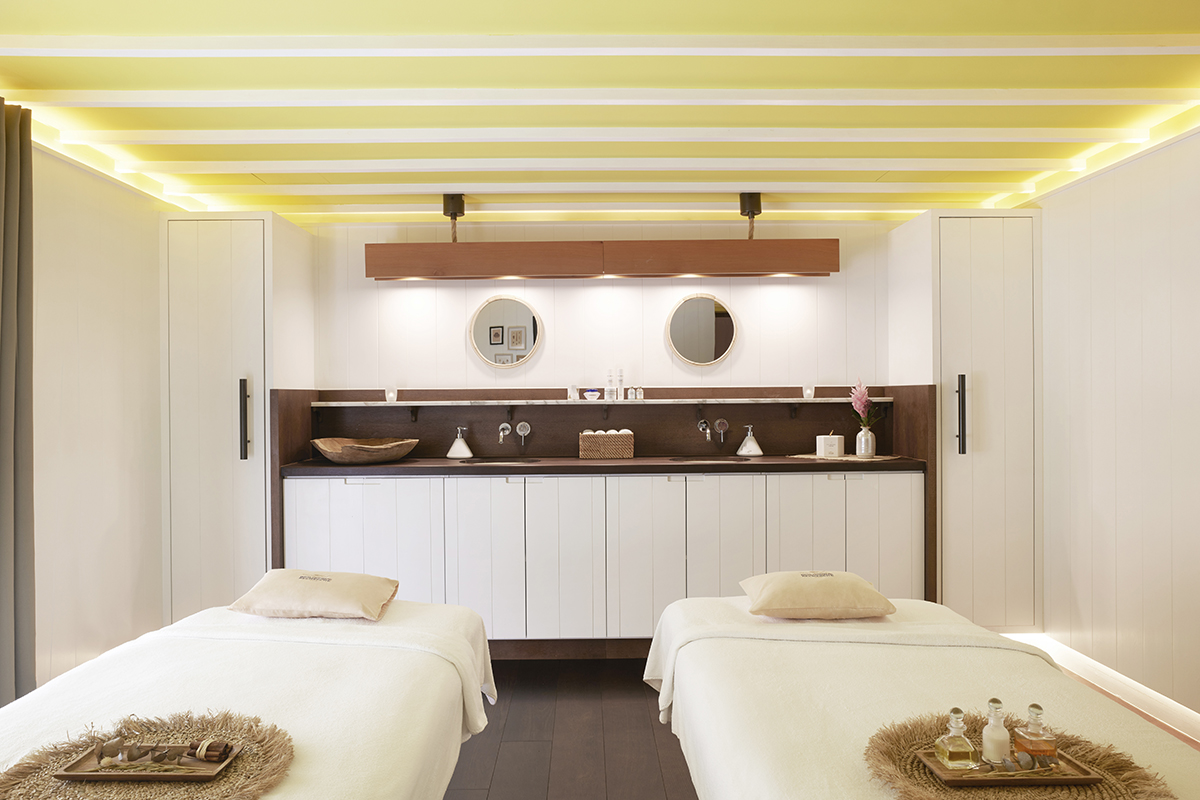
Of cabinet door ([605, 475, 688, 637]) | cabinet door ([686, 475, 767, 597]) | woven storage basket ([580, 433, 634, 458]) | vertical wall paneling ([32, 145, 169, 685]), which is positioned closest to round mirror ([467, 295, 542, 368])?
woven storage basket ([580, 433, 634, 458])

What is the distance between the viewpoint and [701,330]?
4.08 m

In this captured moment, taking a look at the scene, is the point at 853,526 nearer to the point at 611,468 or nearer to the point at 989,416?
the point at 989,416

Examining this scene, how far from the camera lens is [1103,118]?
9.39ft

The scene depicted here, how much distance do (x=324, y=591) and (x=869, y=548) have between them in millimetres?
→ 2707

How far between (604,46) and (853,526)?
2.64 m

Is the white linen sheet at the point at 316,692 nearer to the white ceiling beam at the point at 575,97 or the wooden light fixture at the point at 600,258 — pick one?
the white ceiling beam at the point at 575,97

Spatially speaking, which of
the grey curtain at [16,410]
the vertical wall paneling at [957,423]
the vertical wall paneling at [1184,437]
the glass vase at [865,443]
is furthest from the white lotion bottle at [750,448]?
the grey curtain at [16,410]

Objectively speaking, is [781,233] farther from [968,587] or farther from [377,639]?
[377,639]

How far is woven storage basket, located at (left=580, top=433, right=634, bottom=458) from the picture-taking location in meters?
3.87

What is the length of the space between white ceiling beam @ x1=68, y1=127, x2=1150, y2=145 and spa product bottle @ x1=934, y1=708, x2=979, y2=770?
2.34m

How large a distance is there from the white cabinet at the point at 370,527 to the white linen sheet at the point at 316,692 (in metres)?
1.20

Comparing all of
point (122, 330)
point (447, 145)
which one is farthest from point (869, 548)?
point (122, 330)

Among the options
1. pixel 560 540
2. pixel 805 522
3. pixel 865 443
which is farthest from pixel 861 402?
pixel 560 540

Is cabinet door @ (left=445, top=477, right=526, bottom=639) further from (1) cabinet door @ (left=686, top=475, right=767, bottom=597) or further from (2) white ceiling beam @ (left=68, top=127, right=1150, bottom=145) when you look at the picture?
(2) white ceiling beam @ (left=68, top=127, right=1150, bottom=145)
